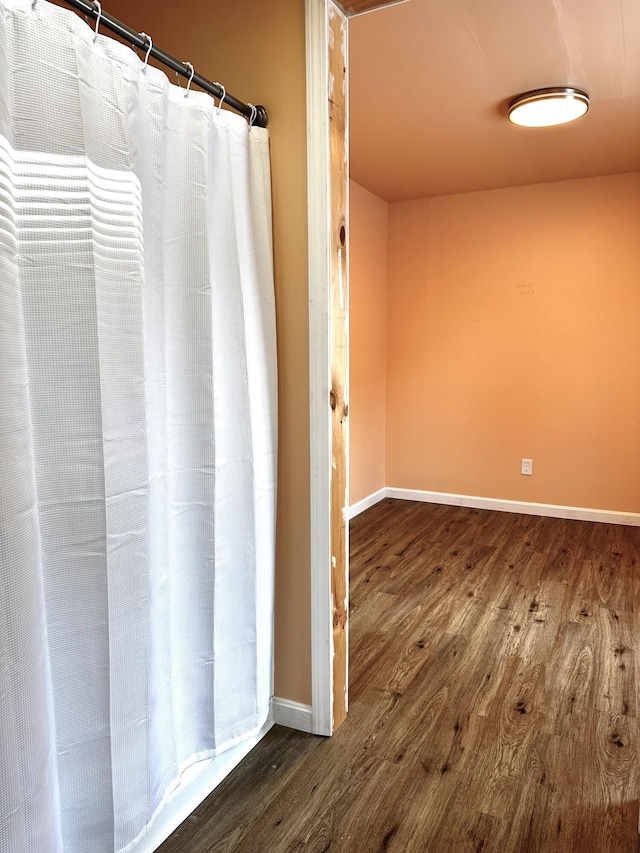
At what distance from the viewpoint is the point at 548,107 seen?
2.83 meters

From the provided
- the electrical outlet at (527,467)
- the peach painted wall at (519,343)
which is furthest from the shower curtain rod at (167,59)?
the electrical outlet at (527,467)

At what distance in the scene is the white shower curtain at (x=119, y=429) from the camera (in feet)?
3.61

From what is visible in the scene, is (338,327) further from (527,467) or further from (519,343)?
(527,467)

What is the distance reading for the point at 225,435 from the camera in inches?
64.8

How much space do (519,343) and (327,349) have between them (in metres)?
3.02

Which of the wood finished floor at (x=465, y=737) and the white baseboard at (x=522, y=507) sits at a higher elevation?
the white baseboard at (x=522, y=507)

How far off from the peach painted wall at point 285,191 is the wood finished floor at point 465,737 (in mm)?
328

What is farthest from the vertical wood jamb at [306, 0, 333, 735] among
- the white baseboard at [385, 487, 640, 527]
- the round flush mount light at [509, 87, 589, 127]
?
the white baseboard at [385, 487, 640, 527]

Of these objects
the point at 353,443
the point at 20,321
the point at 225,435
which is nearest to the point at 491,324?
the point at 353,443

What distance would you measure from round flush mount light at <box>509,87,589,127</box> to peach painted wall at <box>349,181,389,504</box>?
147cm

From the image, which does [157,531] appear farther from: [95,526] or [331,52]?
[331,52]

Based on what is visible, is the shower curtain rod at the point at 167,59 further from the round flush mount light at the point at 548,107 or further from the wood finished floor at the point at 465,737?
the wood finished floor at the point at 465,737

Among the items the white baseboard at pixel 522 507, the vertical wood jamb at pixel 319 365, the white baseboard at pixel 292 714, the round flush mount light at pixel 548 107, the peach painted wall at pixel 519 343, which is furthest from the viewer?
the white baseboard at pixel 522 507

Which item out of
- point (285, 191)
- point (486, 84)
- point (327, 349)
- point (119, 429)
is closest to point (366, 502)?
point (486, 84)
